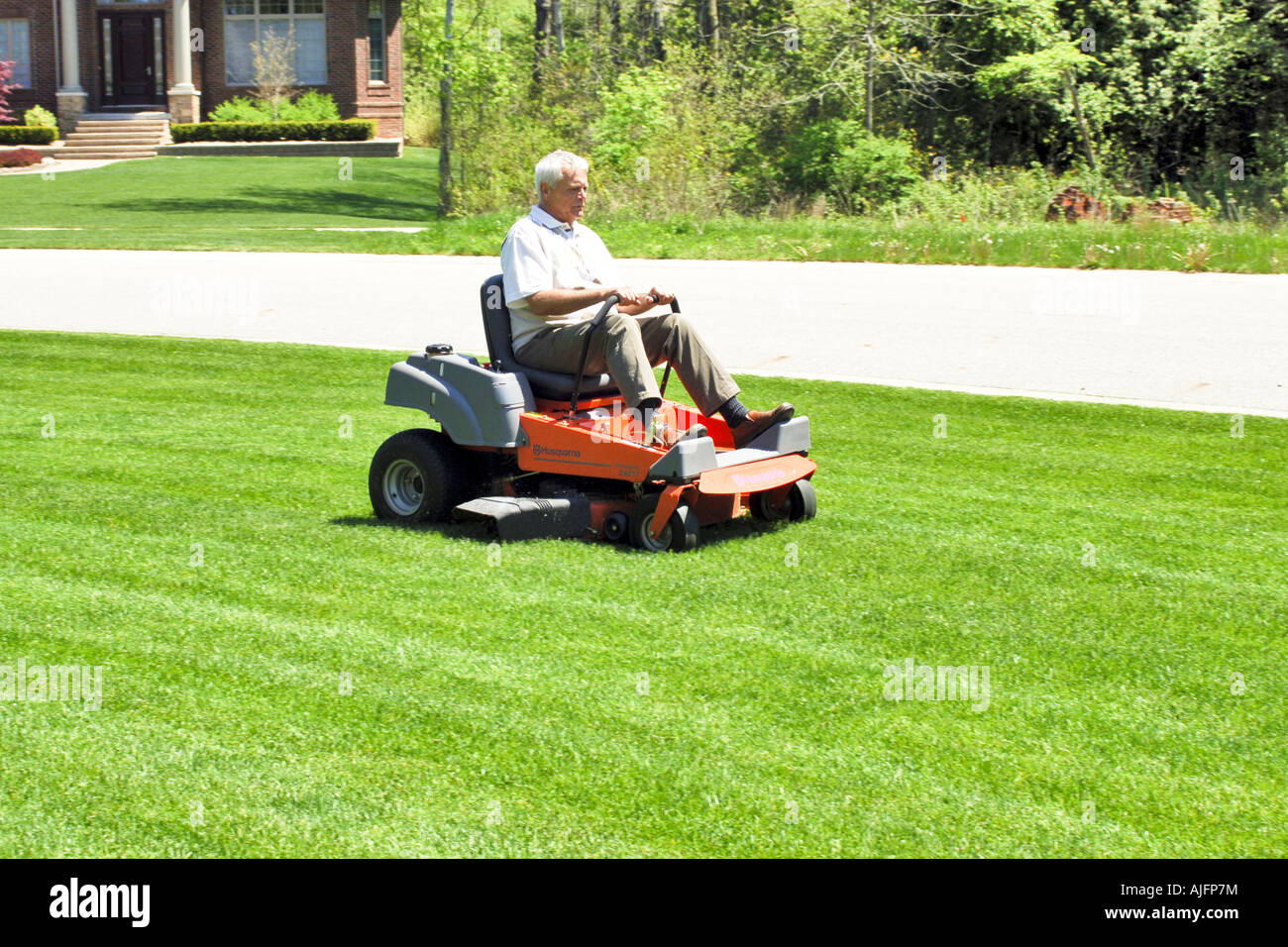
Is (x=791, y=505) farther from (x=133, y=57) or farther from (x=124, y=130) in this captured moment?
(x=133, y=57)

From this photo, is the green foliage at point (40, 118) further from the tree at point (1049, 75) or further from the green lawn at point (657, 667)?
the green lawn at point (657, 667)


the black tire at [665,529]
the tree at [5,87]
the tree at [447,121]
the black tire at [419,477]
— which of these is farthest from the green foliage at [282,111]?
the black tire at [665,529]

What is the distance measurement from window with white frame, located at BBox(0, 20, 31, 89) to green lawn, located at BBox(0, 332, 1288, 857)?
124 ft

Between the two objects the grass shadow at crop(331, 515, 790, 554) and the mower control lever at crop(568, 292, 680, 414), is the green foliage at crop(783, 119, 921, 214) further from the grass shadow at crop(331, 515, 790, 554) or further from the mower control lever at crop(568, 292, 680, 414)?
the mower control lever at crop(568, 292, 680, 414)

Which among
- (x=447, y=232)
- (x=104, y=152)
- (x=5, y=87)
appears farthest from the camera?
(x=5, y=87)

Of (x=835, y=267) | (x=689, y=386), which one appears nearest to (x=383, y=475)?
(x=689, y=386)

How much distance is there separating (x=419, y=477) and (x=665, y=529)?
1264mm

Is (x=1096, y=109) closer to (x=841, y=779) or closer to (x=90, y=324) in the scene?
(x=90, y=324)

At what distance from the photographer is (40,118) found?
39375mm

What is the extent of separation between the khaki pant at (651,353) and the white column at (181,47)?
36.8 metres

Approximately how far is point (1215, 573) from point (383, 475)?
3533 mm

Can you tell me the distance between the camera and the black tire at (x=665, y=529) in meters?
5.99

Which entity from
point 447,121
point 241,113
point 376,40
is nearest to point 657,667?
point 447,121
